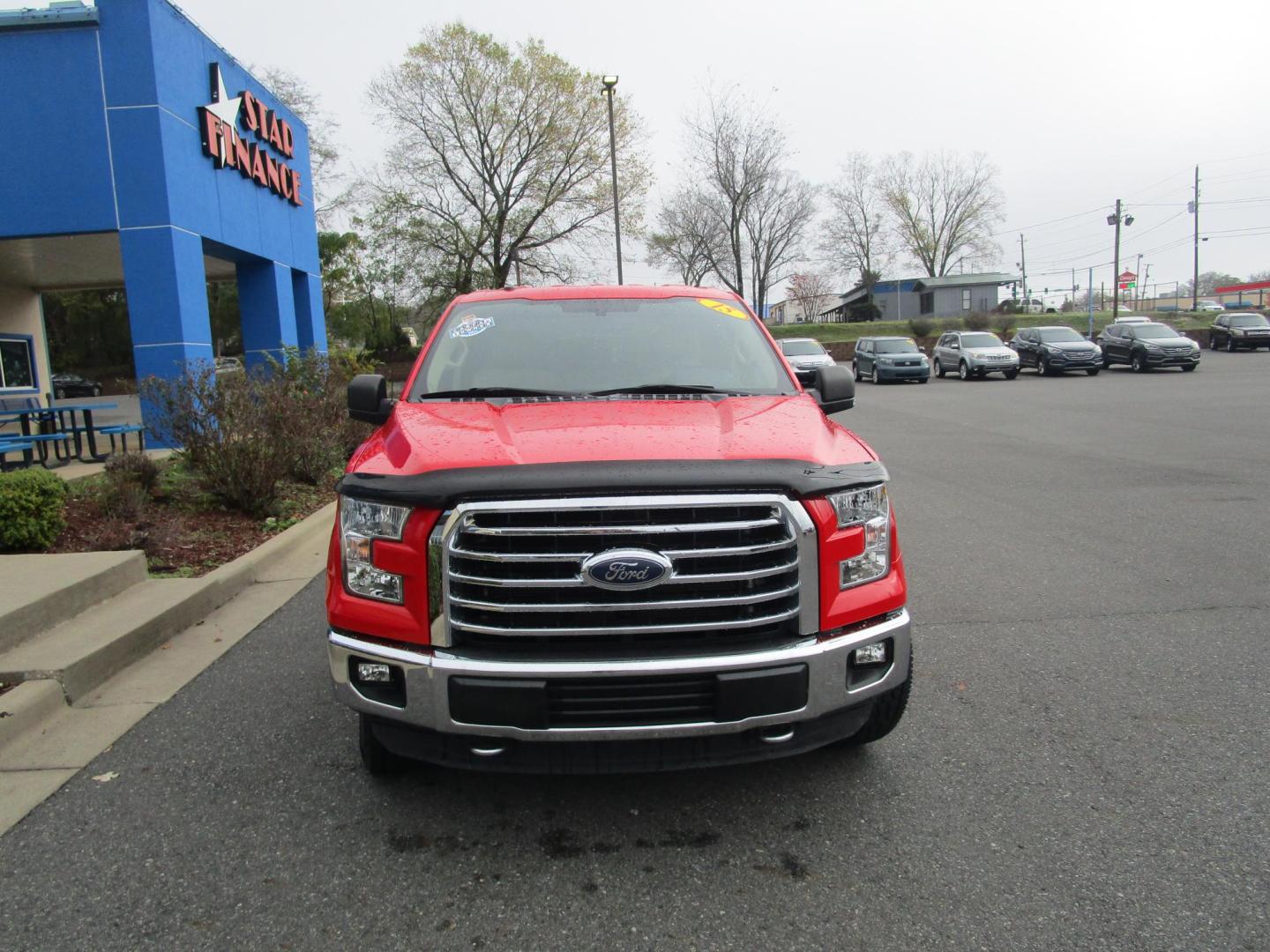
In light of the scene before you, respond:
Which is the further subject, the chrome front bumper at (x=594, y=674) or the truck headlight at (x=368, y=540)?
the truck headlight at (x=368, y=540)

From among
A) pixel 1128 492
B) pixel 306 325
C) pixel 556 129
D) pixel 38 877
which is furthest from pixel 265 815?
pixel 556 129

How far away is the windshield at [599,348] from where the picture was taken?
374cm

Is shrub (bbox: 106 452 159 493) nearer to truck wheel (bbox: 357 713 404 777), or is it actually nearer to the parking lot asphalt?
the parking lot asphalt

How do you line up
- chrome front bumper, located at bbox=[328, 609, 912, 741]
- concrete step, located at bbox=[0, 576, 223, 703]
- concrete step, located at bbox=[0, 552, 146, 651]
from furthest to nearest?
concrete step, located at bbox=[0, 552, 146, 651], concrete step, located at bbox=[0, 576, 223, 703], chrome front bumper, located at bbox=[328, 609, 912, 741]

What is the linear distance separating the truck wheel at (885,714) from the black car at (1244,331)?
43.8 m

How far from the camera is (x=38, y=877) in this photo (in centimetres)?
260

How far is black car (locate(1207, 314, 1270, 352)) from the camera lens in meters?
37.3

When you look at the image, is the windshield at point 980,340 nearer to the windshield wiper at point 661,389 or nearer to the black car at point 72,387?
the windshield wiper at point 661,389

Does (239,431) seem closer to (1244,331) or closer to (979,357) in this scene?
(979,357)

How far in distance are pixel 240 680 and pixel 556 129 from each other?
124 ft

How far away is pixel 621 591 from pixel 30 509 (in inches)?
195

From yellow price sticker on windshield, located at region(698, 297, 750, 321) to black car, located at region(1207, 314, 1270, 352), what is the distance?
42643 millimetres

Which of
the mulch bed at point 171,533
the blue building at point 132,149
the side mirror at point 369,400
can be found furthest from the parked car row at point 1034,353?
the side mirror at point 369,400

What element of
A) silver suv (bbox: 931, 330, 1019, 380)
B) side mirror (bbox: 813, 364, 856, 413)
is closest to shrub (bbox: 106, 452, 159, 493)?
side mirror (bbox: 813, 364, 856, 413)
